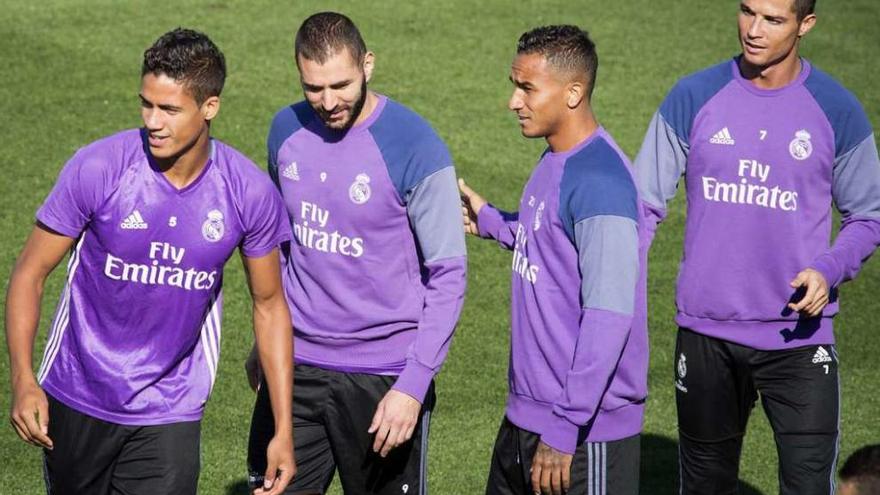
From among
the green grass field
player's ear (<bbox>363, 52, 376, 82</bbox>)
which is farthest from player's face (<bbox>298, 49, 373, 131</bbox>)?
the green grass field

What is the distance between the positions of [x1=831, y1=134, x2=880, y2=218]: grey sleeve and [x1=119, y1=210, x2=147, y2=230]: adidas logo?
2.64 meters

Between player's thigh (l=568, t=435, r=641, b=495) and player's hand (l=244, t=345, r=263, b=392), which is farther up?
player's hand (l=244, t=345, r=263, b=392)

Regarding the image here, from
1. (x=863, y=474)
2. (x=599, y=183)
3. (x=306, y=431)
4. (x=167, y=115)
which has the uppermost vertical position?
(x=167, y=115)

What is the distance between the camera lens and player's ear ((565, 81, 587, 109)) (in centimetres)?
520

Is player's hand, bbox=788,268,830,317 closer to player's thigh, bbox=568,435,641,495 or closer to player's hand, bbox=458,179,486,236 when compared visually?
player's thigh, bbox=568,435,641,495

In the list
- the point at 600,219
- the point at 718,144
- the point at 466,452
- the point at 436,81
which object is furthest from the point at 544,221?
the point at 436,81

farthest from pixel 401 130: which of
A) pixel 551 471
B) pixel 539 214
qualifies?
pixel 551 471

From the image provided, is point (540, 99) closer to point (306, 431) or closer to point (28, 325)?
point (306, 431)

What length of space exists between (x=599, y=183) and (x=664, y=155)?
112 cm

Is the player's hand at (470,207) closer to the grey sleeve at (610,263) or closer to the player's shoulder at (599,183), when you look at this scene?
the player's shoulder at (599,183)

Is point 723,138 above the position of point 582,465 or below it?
above

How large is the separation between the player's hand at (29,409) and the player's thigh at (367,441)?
3.88 ft

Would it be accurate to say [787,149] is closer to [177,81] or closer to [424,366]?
[424,366]

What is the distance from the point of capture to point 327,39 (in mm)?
5410
